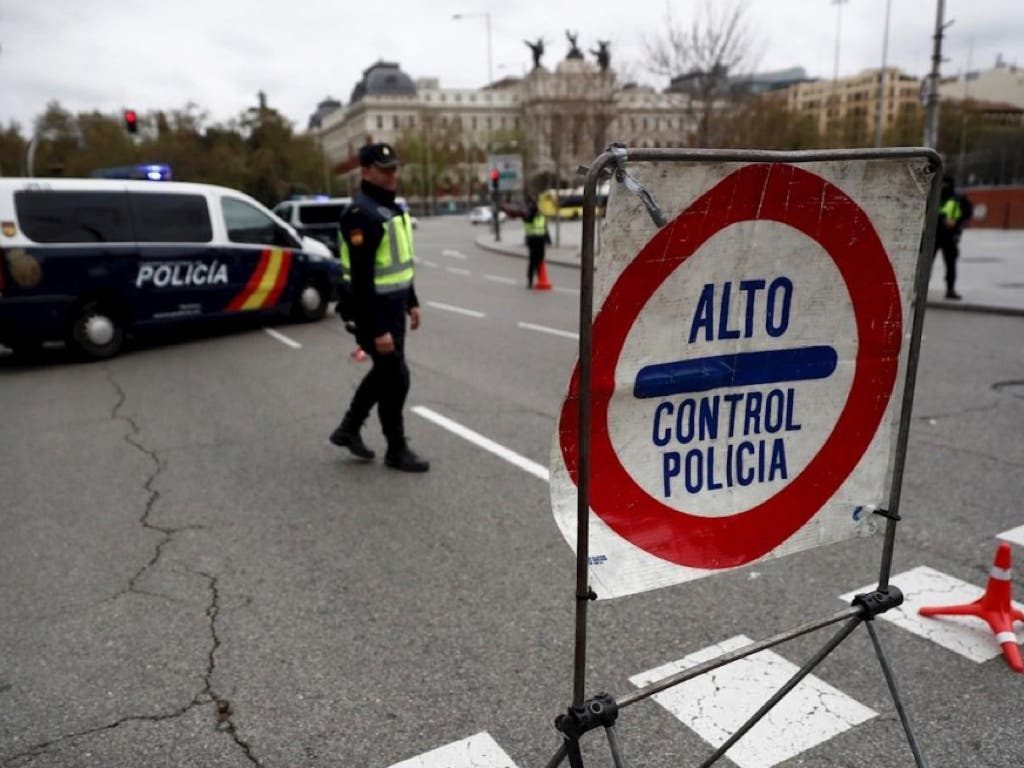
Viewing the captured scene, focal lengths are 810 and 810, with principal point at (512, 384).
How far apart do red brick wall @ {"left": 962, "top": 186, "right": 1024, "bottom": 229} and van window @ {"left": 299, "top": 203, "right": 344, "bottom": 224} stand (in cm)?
2628

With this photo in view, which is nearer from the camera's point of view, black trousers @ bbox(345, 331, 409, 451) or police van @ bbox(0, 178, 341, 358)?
black trousers @ bbox(345, 331, 409, 451)

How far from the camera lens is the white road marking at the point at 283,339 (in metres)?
11.0

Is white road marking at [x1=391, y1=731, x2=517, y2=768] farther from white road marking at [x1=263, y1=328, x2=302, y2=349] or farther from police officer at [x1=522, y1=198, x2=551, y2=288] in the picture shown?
police officer at [x1=522, y1=198, x2=551, y2=288]

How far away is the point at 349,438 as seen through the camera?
568 centimetres

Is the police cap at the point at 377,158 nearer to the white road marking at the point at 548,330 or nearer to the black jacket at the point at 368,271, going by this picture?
the black jacket at the point at 368,271

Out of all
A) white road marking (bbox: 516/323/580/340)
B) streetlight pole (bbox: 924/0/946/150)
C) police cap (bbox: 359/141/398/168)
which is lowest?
white road marking (bbox: 516/323/580/340)

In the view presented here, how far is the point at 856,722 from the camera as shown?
2.75m

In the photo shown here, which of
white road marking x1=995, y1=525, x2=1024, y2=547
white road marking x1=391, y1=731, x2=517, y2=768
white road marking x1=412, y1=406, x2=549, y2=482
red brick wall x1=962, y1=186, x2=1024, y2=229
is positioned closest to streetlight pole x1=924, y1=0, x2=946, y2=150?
white road marking x1=412, y1=406, x2=549, y2=482

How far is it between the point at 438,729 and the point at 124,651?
144cm

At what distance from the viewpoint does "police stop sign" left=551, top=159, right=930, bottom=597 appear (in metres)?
1.83

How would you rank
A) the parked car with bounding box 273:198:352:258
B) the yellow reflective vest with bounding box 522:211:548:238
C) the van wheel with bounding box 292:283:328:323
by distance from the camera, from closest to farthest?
the van wheel with bounding box 292:283:328:323 < the yellow reflective vest with bounding box 522:211:548:238 < the parked car with bounding box 273:198:352:258

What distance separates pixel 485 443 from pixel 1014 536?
342cm

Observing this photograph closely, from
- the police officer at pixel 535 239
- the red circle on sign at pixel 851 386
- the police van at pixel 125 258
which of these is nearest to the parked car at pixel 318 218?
the police officer at pixel 535 239

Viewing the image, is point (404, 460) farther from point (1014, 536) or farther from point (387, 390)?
point (1014, 536)
